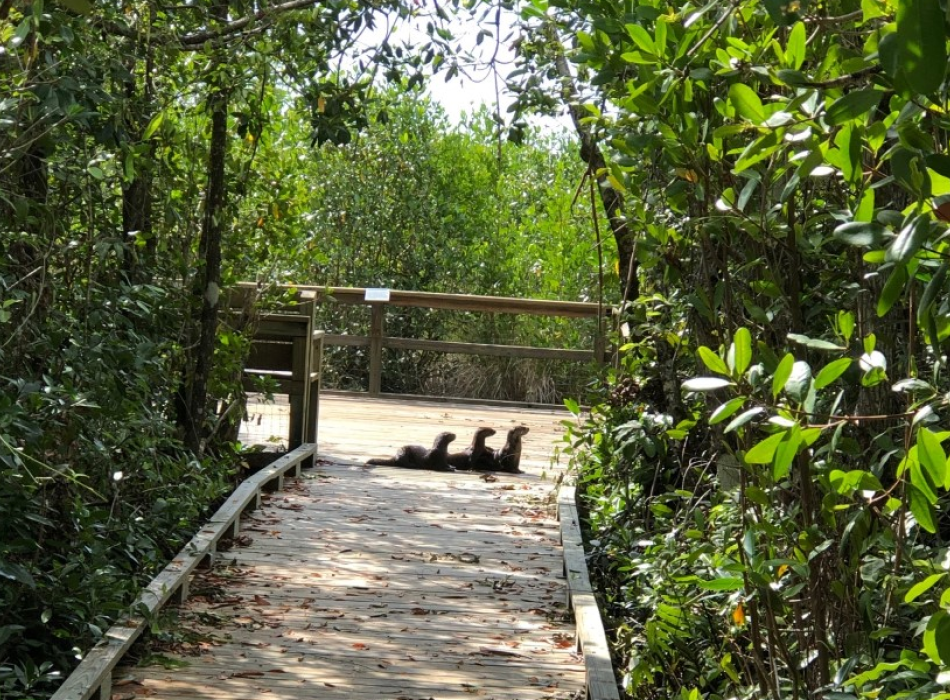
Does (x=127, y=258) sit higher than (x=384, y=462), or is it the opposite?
(x=127, y=258)

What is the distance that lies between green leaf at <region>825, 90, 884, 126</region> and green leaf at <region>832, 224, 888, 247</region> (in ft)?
0.57

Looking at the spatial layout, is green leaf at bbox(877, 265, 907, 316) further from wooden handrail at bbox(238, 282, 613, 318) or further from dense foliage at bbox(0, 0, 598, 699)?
wooden handrail at bbox(238, 282, 613, 318)

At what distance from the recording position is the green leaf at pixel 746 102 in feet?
6.44

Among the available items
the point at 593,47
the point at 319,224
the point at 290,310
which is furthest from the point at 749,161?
the point at 319,224

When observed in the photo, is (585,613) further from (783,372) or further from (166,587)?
(783,372)

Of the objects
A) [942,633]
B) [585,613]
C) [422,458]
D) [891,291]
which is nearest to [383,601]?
[585,613]

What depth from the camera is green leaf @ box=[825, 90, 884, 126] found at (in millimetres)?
1401

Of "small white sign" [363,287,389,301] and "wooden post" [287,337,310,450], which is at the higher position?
"small white sign" [363,287,389,301]

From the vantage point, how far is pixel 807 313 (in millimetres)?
3039

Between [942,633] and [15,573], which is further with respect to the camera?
[15,573]

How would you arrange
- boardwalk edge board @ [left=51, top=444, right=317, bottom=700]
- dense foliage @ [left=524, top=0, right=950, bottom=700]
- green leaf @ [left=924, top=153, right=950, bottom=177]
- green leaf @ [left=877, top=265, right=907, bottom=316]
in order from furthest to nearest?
boardwalk edge board @ [left=51, top=444, right=317, bottom=700] < dense foliage @ [left=524, top=0, right=950, bottom=700] < green leaf @ [left=877, top=265, right=907, bottom=316] < green leaf @ [left=924, top=153, right=950, bottom=177]

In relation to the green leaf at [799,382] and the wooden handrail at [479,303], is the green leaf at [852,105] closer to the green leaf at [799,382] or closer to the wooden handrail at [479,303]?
the green leaf at [799,382]

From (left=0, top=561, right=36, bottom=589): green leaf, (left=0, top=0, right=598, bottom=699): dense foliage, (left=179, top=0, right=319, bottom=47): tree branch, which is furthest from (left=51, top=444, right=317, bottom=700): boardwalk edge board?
(left=179, top=0, right=319, bottom=47): tree branch

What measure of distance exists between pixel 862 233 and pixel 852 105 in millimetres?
200
